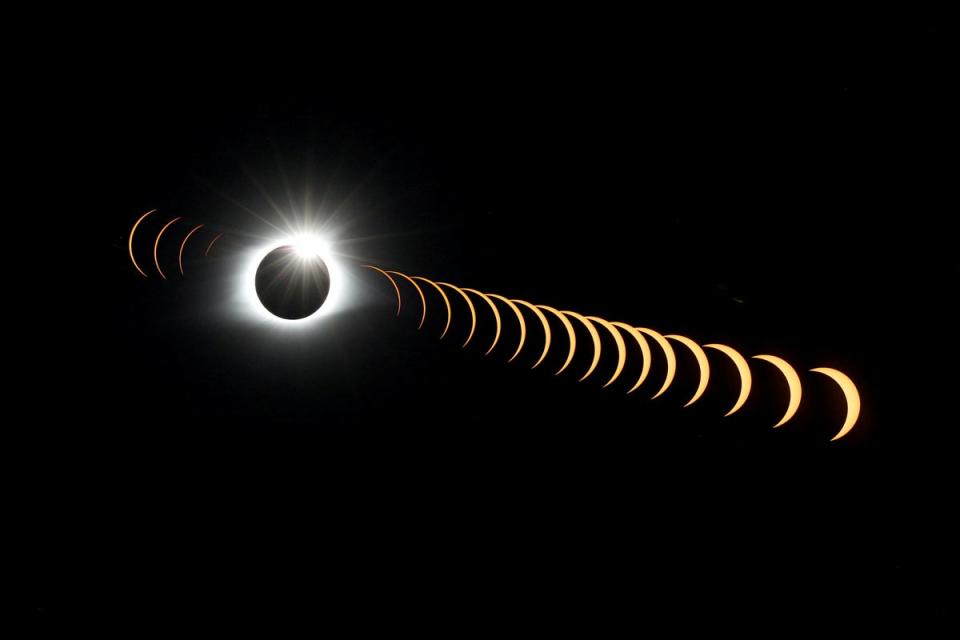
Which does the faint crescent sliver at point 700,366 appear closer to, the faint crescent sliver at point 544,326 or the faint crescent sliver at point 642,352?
the faint crescent sliver at point 642,352

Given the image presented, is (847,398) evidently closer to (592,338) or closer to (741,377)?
(741,377)

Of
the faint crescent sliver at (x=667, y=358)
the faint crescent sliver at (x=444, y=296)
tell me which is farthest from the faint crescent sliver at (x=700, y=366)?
the faint crescent sliver at (x=444, y=296)

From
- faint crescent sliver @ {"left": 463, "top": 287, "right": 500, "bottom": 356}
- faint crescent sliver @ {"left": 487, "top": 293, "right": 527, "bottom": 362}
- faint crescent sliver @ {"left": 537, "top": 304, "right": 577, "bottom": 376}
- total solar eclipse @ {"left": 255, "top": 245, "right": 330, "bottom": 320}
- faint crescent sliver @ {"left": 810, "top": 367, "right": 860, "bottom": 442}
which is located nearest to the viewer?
faint crescent sliver @ {"left": 810, "top": 367, "right": 860, "bottom": 442}

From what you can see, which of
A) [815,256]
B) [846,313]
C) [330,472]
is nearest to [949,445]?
[846,313]

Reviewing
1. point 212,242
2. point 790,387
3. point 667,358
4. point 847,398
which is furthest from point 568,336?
point 212,242

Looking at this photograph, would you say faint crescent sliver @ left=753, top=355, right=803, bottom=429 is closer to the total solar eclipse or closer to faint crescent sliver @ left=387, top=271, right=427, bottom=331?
faint crescent sliver @ left=387, top=271, right=427, bottom=331

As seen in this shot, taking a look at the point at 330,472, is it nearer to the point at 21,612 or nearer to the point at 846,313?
the point at 21,612

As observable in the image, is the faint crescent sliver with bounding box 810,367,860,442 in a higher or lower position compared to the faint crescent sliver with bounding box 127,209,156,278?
lower

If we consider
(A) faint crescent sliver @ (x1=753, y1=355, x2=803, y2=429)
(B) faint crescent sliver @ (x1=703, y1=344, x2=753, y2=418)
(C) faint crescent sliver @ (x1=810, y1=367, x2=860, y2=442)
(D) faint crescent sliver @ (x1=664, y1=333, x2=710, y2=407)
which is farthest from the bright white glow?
(C) faint crescent sliver @ (x1=810, y1=367, x2=860, y2=442)
